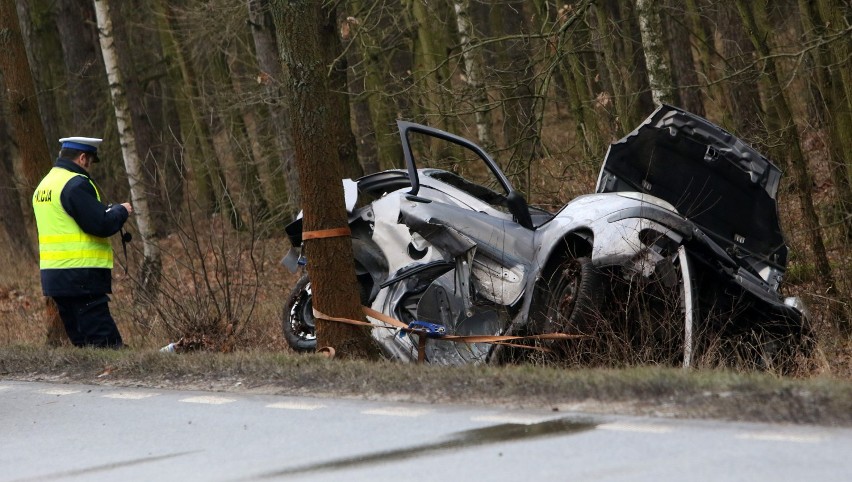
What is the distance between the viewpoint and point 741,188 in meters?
9.24

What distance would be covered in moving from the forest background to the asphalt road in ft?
8.70

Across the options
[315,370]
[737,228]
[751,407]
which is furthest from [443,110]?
[751,407]

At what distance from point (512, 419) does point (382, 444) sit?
733 millimetres

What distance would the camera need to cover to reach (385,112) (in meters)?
22.3

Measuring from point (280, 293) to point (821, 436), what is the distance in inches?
471

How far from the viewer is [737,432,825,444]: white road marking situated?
5.10 m

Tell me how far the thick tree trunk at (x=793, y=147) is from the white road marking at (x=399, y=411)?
6722 mm

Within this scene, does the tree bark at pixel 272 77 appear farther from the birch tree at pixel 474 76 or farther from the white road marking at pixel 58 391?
the white road marking at pixel 58 391

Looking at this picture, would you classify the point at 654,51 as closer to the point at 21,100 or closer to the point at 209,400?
the point at 21,100

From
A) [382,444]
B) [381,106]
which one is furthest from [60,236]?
[381,106]

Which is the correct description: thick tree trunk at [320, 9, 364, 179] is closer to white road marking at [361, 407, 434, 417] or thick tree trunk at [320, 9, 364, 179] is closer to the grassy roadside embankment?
the grassy roadside embankment

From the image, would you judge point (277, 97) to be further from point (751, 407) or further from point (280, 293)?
point (751, 407)

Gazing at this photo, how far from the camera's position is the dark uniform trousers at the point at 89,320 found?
10.3 metres

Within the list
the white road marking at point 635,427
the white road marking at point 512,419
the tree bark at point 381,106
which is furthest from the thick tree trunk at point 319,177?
the tree bark at point 381,106
